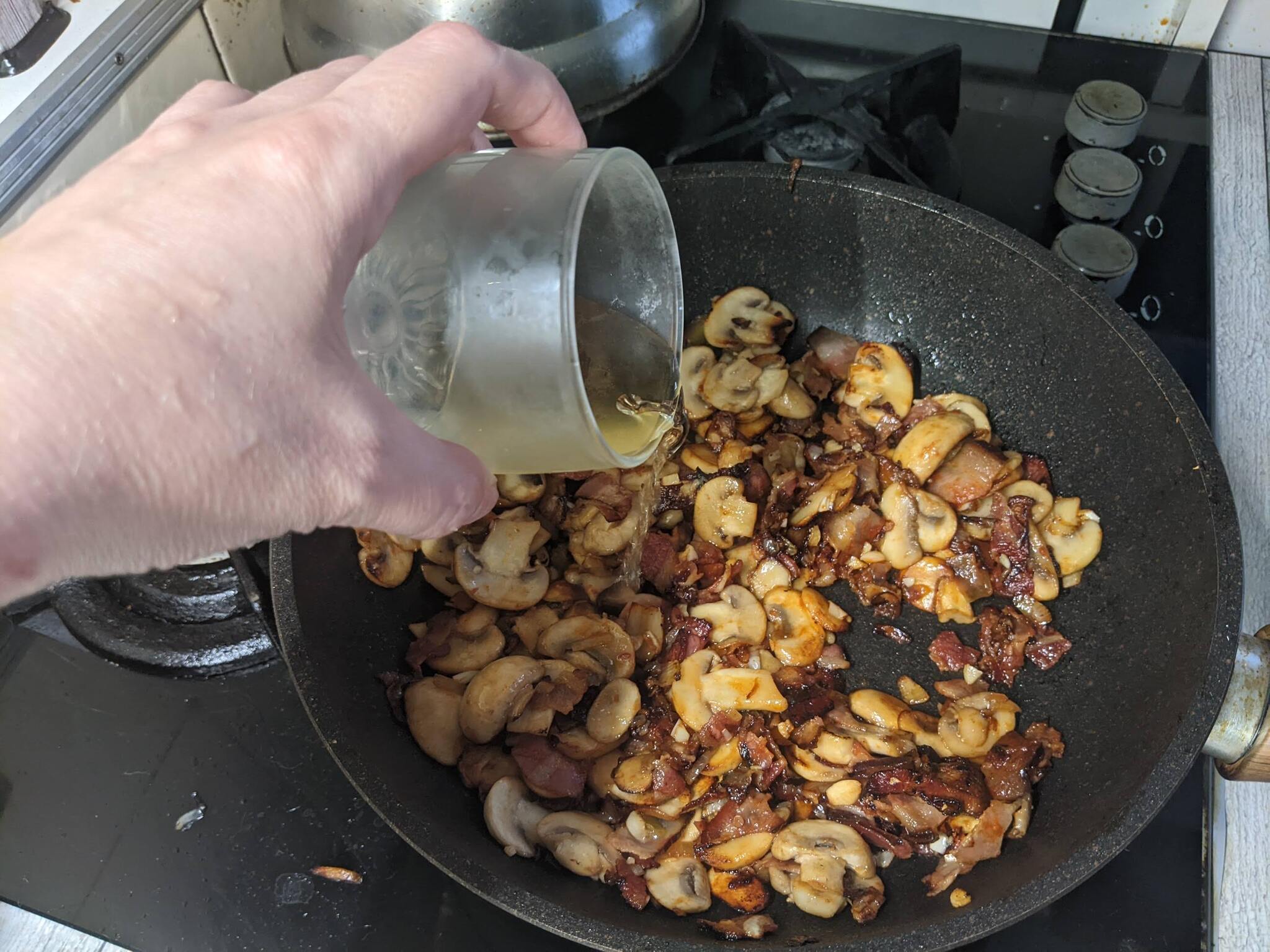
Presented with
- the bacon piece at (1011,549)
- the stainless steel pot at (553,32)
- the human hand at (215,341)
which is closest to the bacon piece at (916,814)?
the bacon piece at (1011,549)

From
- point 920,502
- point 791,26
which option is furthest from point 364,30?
point 920,502

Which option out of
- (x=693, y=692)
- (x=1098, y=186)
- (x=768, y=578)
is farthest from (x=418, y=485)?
(x=1098, y=186)

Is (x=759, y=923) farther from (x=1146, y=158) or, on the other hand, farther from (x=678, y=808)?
(x=1146, y=158)

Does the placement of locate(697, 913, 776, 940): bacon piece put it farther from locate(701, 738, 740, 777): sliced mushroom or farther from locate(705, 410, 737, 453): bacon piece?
locate(705, 410, 737, 453): bacon piece

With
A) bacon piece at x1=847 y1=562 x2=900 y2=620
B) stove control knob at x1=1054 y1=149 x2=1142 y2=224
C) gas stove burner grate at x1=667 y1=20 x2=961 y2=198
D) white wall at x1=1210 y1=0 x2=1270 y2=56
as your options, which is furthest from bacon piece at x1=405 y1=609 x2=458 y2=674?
white wall at x1=1210 y1=0 x2=1270 y2=56

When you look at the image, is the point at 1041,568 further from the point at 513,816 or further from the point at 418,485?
the point at 418,485
